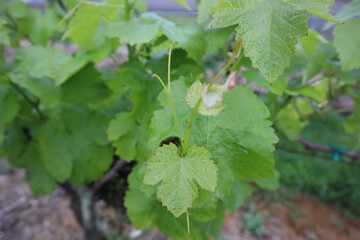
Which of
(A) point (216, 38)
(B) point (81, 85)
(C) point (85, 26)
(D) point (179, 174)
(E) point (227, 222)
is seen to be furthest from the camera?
(E) point (227, 222)

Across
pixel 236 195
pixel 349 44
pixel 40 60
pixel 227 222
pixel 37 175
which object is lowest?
pixel 227 222

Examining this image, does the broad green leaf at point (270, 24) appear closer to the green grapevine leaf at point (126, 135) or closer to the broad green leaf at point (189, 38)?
the broad green leaf at point (189, 38)

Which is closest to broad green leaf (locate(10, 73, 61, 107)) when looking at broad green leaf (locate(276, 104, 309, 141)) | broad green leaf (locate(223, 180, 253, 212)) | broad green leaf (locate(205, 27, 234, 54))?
broad green leaf (locate(205, 27, 234, 54))

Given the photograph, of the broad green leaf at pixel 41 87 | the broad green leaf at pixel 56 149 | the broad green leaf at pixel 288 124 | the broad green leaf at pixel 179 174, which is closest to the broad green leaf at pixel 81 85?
the broad green leaf at pixel 41 87

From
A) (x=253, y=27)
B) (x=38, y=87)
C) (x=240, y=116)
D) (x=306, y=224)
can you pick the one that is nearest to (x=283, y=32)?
(x=253, y=27)

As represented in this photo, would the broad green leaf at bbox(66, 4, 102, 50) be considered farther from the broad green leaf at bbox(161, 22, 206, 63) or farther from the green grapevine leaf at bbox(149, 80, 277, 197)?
the green grapevine leaf at bbox(149, 80, 277, 197)

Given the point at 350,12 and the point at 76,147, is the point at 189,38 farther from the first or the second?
the point at 76,147

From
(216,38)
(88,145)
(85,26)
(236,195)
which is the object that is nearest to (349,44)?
(216,38)
